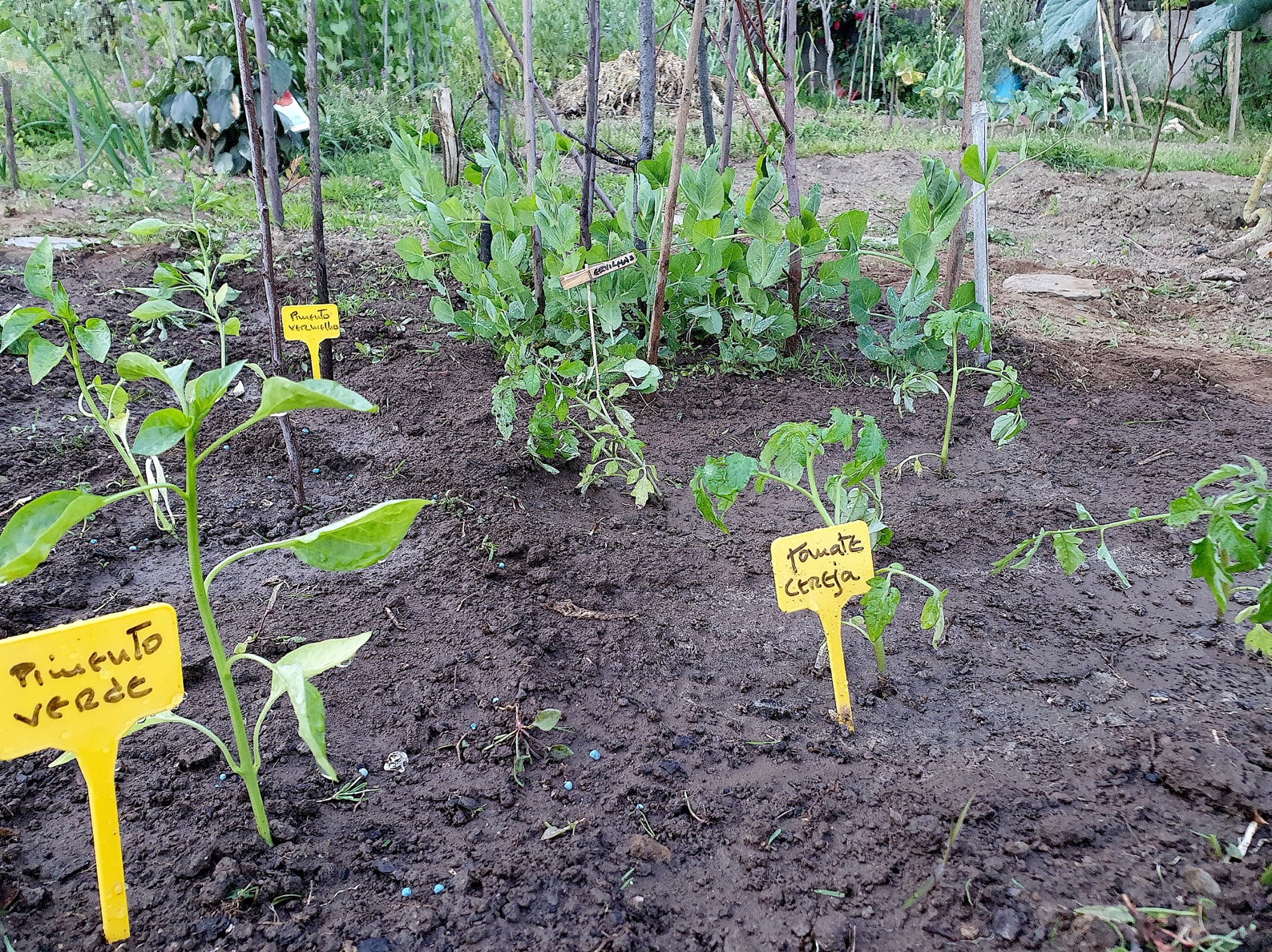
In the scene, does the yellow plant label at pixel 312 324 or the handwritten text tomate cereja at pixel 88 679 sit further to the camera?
the yellow plant label at pixel 312 324

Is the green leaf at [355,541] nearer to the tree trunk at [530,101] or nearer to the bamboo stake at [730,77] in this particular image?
the tree trunk at [530,101]

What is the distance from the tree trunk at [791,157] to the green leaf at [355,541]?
83.0 inches

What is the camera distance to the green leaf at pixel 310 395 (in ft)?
2.89

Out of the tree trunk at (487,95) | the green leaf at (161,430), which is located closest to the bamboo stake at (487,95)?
the tree trunk at (487,95)

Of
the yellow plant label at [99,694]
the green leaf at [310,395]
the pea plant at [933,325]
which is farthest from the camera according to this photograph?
the pea plant at [933,325]

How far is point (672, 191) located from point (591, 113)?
38cm

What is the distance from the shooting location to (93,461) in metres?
2.42

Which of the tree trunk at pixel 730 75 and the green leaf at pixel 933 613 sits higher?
the tree trunk at pixel 730 75

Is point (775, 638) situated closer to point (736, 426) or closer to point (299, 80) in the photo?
point (736, 426)

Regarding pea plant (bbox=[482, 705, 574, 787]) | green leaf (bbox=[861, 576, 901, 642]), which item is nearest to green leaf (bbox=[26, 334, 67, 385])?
pea plant (bbox=[482, 705, 574, 787])

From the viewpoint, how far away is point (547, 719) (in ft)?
4.90

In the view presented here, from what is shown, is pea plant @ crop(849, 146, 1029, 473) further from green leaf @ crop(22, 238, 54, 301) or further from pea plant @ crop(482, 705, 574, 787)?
green leaf @ crop(22, 238, 54, 301)

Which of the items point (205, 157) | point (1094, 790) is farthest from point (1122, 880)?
point (205, 157)

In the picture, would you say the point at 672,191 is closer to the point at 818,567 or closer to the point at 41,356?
the point at 818,567
